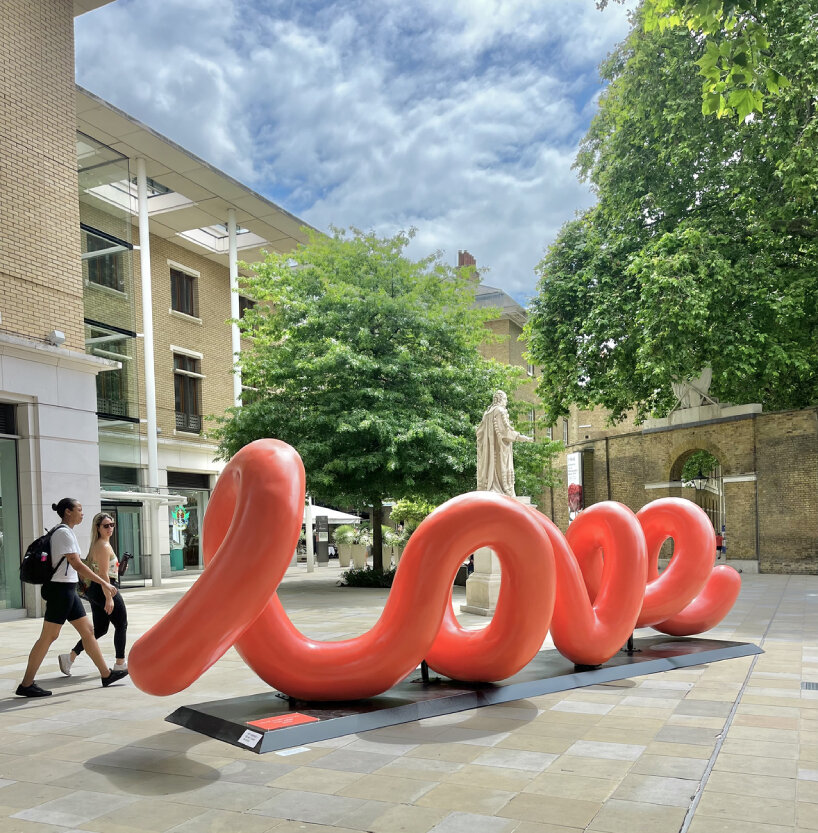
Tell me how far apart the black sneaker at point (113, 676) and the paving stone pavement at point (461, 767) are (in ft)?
0.64

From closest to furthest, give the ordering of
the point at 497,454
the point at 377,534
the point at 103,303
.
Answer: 1. the point at 497,454
2. the point at 103,303
3. the point at 377,534

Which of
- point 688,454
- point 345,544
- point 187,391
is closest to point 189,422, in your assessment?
point 187,391

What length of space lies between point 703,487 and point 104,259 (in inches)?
937

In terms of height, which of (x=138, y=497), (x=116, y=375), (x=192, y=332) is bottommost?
(x=138, y=497)

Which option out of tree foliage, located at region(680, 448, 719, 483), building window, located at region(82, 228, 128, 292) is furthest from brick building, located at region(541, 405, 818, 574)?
building window, located at region(82, 228, 128, 292)

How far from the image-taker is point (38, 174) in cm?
1633

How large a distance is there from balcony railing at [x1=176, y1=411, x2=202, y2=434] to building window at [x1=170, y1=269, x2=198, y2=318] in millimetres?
3580

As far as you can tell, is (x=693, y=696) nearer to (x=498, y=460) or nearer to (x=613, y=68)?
(x=498, y=460)

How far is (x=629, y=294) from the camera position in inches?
967

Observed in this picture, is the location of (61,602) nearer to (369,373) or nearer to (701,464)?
(369,373)

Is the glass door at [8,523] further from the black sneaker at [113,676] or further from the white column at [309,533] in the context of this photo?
the white column at [309,533]

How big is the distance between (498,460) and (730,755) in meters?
9.68

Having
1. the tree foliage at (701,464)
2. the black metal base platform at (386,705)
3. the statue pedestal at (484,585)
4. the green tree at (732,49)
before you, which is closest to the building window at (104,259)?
the statue pedestal at (484,585)

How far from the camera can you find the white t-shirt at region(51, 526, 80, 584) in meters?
8.34
